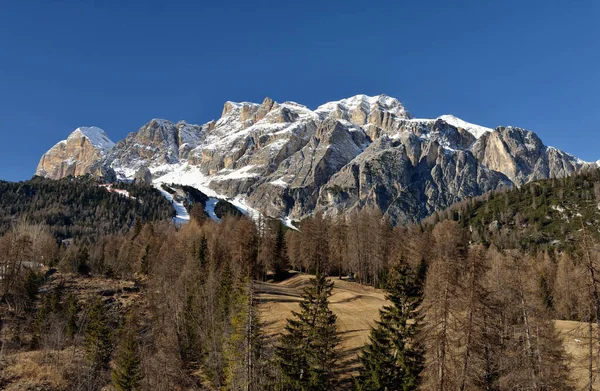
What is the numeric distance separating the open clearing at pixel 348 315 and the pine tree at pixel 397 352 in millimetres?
2630

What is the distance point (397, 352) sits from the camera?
34.2m

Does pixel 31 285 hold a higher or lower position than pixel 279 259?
lower

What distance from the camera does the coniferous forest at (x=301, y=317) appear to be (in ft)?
87.5

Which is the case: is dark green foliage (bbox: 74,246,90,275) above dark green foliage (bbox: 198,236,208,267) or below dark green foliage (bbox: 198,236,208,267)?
below

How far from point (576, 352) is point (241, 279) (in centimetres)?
4341

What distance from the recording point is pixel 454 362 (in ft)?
82.4

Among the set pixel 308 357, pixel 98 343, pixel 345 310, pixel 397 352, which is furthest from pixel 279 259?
pixel 397 352

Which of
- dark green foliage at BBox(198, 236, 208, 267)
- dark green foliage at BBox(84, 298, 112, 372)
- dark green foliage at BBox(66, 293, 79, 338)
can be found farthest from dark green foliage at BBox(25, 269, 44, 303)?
dark green foliage at BBox(198, 236, 208, 267)

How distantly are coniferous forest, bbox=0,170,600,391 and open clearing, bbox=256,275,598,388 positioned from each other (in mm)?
486

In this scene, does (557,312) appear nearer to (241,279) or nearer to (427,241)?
(427,241)

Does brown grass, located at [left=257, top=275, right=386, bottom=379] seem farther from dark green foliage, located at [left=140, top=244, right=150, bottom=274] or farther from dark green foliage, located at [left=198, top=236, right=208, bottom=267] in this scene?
dark green foliage, located at [left=140, top=244, right=150, bottom=274]

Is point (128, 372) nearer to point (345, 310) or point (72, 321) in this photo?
point (72, 321)

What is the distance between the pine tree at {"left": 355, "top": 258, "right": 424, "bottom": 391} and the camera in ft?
110

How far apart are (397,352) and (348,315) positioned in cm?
2269
